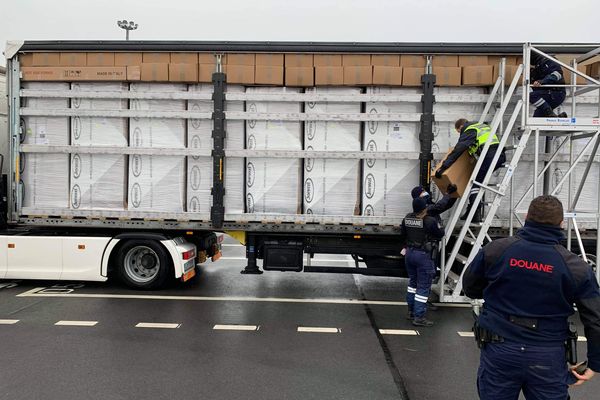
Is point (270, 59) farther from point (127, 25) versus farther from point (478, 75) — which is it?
point (127, 25)

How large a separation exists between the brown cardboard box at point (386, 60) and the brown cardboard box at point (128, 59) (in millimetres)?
3461

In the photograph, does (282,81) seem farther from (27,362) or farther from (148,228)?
(27,362)

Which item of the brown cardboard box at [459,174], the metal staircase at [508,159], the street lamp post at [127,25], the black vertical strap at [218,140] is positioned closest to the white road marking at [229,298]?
the metal staircase at [508,159]

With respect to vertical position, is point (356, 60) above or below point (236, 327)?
above

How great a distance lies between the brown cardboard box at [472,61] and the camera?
6.80 m

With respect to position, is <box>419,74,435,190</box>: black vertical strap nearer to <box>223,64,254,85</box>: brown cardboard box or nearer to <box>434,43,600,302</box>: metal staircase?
<box>434,43,600,302</box>: metal staircase

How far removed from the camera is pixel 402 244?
7.16 metres

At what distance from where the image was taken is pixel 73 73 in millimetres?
7148

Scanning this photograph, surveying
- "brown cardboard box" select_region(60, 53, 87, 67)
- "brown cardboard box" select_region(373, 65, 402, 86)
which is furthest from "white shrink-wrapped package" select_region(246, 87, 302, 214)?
"brown cardboard box" select_region(60, 53, 87, 67)

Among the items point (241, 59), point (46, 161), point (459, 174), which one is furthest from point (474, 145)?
point (46, 161)

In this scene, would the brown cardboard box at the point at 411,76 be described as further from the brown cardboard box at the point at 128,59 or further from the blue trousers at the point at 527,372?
the blue trousers at the point at 527,372

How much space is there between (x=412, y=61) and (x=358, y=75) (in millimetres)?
805

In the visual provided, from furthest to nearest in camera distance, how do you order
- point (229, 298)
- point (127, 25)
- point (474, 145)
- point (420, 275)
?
point (127, 25), point (229, 298), point (474, 145), point (420, 275)

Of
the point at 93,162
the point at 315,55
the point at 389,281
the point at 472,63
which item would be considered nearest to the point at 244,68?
the point at 315,55
